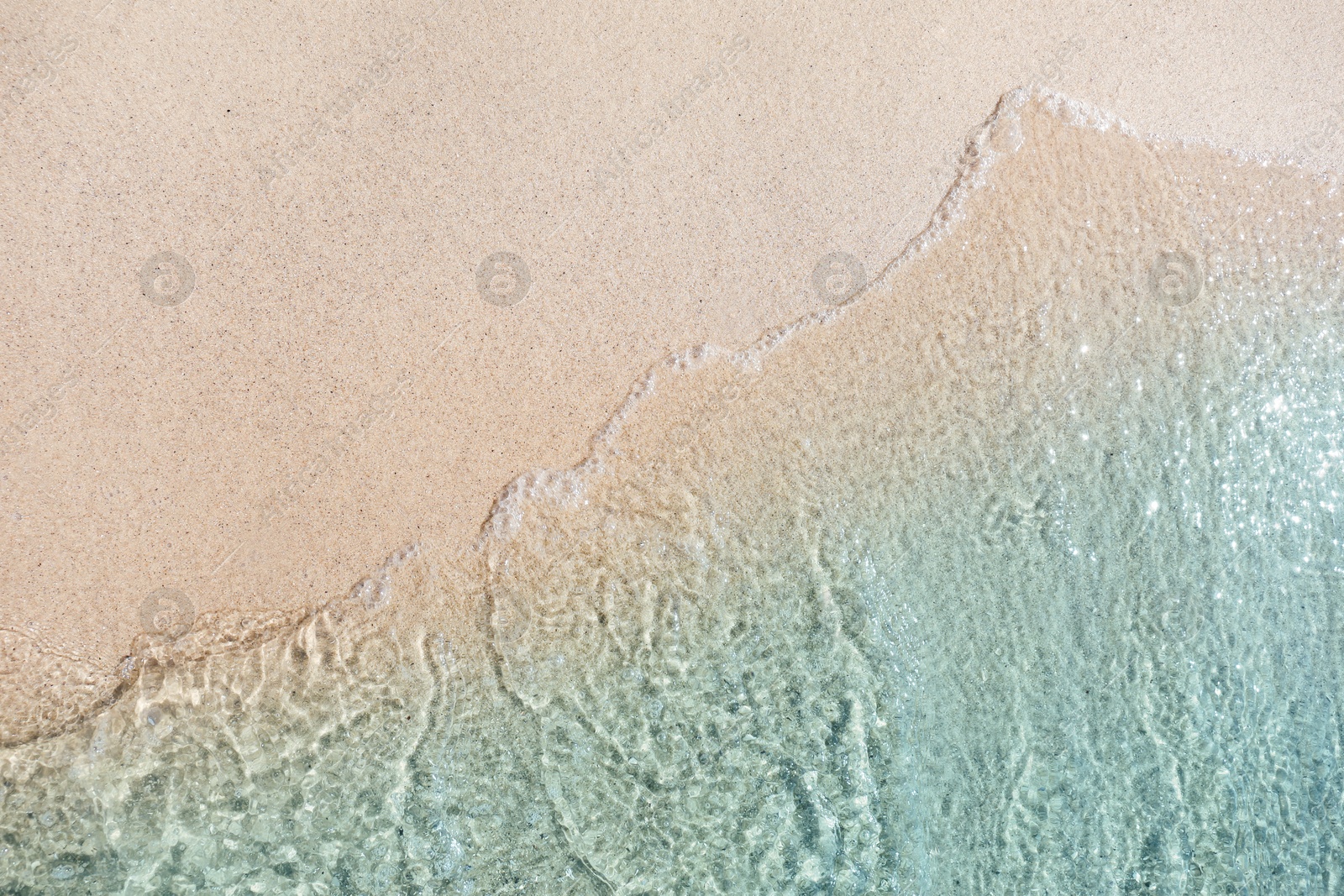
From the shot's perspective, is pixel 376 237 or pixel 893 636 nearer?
pixel 376 237

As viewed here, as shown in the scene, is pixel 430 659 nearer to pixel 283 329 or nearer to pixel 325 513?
pixel 325 513

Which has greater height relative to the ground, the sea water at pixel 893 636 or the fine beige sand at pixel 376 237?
the fine beige sand at pixel 376 237

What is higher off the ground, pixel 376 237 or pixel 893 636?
pixel 376 237

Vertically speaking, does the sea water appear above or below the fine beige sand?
below
